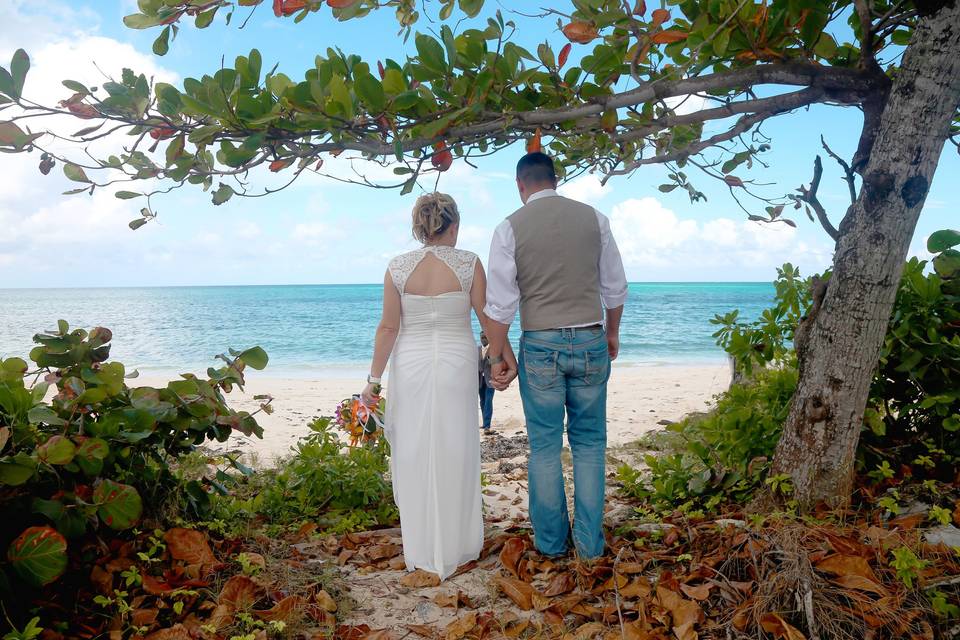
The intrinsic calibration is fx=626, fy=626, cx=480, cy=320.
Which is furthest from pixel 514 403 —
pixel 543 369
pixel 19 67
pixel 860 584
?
pixel 19 67

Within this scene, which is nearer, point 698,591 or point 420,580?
point 698,591

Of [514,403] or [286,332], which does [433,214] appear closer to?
[514,403]

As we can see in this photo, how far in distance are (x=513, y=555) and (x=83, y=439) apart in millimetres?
2183

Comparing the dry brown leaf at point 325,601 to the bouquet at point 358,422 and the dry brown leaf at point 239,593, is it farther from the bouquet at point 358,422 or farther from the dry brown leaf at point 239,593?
the bouquet at point 358,422

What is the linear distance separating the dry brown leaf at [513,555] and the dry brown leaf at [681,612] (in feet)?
2.59

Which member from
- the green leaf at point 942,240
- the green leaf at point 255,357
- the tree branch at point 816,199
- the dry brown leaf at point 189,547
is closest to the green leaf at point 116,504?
the dry brown leaf at point 189,547

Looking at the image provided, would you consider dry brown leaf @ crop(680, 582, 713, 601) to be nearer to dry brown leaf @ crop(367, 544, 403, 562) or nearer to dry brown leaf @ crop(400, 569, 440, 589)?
dry brown leaf @ crop(400, 569, 440, 589)

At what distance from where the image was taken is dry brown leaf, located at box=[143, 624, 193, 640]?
2545 millimetres

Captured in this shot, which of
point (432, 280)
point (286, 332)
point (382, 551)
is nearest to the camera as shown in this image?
point (432, 280)

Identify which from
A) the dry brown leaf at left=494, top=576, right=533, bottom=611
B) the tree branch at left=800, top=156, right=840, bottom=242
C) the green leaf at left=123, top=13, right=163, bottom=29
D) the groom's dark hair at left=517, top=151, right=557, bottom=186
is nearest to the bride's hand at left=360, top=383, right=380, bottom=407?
the dry brown leaf at left=494, top=576, right=533, bottom=611

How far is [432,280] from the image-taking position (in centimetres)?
356

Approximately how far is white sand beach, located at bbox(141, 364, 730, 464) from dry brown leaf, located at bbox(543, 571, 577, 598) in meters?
2.20

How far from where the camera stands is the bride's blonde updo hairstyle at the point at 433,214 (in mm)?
3592

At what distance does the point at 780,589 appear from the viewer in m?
2.57
